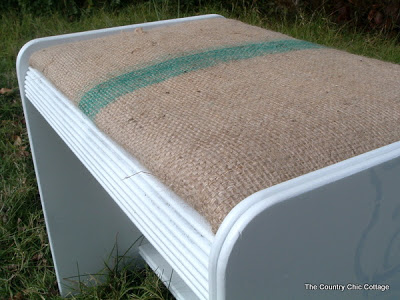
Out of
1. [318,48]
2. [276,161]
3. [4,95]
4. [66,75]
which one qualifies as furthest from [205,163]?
[4,95]

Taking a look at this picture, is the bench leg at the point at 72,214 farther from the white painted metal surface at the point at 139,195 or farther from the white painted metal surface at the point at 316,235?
the white painted metal surface at the point at 316,235

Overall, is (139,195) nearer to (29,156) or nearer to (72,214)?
(72,214)

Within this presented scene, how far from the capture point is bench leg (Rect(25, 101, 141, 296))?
136 cm

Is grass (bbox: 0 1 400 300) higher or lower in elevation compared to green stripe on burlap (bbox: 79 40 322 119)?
lower

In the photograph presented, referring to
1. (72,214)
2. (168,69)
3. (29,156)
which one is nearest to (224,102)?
(168,69)

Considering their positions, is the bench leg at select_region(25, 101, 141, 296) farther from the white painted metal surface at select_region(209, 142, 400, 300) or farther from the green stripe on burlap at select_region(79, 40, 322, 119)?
the white painted metal surface at select_region(209, 142, 400, 300)

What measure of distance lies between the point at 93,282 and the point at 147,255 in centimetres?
19

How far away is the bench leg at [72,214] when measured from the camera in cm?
136

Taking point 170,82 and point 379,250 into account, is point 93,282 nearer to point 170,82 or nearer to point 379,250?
point 170,82

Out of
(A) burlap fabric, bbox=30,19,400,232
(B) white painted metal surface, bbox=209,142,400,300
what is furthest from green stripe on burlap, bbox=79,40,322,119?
(B) white painted metal surface, bbox=209,142,400,300

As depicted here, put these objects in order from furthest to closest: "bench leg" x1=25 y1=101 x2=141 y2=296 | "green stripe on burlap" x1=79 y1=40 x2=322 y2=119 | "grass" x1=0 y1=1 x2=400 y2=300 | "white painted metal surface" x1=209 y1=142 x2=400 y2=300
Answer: "grass" x1=0 y1=1 x2=400 y2=300 → "bench leg" x1=25 y1=101 x2=141 y2=296 → "green stripe on burlap" x1=79 y1=40 x2=322 y2=119 → "white painted metal surface" x1=209 y1=142 x2=400 y2=300

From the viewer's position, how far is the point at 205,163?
601 millimetres

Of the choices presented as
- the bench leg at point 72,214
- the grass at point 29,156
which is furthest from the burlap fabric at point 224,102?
the grass at point 29,156

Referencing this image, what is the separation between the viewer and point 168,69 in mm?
985
